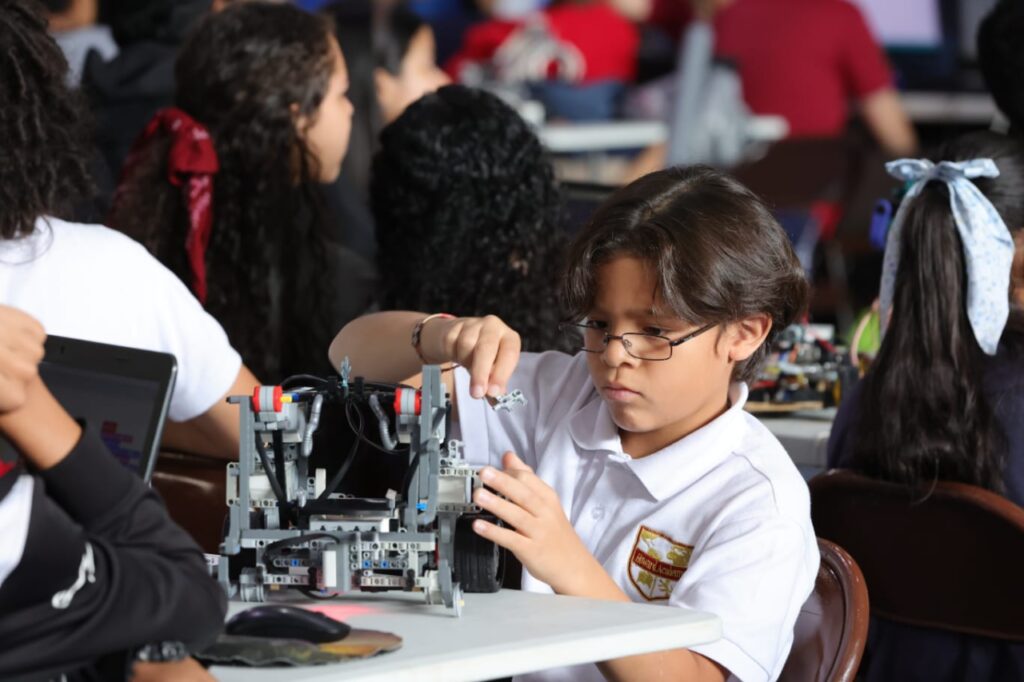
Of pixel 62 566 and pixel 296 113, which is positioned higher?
pixel 296 113

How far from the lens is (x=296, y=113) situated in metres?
3.05

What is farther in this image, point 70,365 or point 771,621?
point 771,621

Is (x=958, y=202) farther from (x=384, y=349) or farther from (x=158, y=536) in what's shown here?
(x=158, y=536)

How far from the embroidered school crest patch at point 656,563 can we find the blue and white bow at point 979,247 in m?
0.79

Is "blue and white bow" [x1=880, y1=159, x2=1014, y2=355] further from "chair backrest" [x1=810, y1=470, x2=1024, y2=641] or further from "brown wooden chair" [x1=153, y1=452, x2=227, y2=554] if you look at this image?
"brown wooden chair" [x1=153, y1=452, x2=227, y2=554]

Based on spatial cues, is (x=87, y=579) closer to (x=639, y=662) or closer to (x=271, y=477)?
(x=271, y=477)

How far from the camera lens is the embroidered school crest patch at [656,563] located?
1.72 m

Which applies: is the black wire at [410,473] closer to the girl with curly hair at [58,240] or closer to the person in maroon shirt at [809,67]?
the girl with curly hair at [58,240]

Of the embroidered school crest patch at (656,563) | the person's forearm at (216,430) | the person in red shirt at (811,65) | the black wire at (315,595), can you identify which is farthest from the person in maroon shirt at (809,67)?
the black wire at (315,595)

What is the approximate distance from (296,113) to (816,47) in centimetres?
373

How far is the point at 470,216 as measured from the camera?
2684mm

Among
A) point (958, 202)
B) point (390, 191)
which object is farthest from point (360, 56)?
point (958, 202)

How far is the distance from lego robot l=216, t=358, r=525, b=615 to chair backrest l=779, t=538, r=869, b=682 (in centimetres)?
44

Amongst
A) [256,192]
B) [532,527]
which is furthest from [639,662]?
[256,192]
